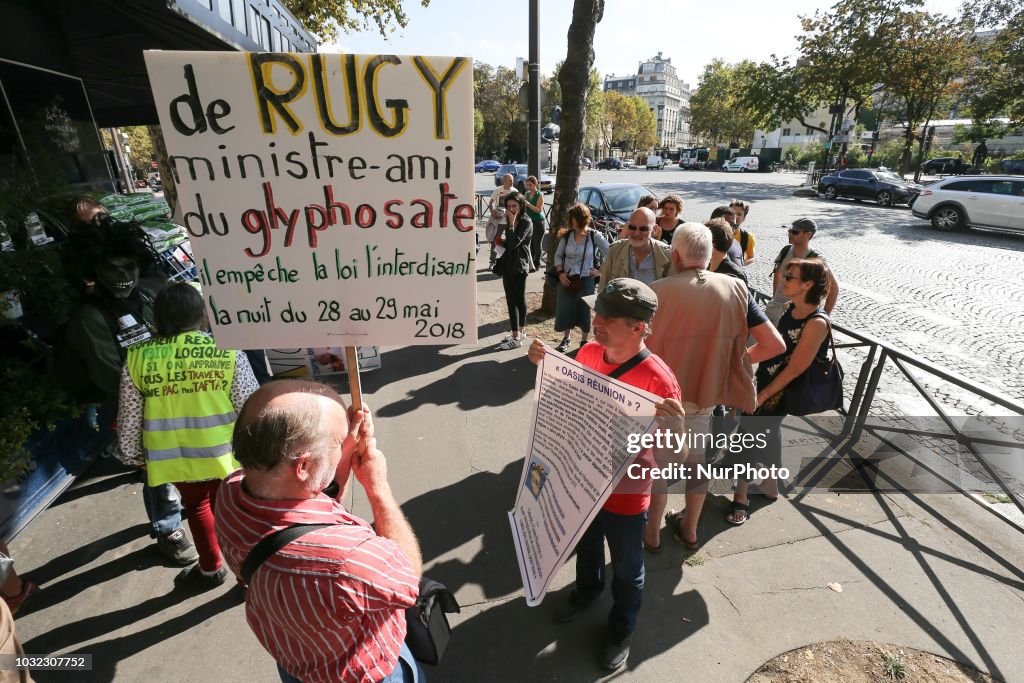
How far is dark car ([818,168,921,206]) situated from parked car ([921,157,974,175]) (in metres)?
18.8

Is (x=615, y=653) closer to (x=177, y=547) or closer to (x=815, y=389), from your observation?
(x=815, y=389)

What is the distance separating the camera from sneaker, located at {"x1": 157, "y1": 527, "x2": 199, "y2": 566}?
3.01 m

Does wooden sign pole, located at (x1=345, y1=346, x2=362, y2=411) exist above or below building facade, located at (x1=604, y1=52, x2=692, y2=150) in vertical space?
below

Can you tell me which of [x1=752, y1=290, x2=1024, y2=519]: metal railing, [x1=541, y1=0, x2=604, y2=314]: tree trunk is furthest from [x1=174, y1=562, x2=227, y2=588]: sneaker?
[x1=541, y1=0, x2=604, y2=314]: tree trunk

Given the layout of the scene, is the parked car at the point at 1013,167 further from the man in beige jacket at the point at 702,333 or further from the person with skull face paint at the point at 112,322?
the person with skull face paint at the point at 112,322

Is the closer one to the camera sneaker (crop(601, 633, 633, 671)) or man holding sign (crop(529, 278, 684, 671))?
man holding sign (crop(529, 278, 684, 671))

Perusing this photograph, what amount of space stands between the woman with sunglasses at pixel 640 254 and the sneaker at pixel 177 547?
3.55 meters

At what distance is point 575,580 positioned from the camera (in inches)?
116

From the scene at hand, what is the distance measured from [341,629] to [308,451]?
0.47 metres

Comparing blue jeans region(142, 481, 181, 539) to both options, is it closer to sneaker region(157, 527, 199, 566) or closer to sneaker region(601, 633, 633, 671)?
sneaker region(157, 527, 199, 566)

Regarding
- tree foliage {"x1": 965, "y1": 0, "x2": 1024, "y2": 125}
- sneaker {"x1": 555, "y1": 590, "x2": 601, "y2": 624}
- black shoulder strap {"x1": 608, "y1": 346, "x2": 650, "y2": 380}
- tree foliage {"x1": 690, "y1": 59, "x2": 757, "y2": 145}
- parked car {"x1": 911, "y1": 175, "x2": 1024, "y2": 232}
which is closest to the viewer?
black shoulder strap {"x1": 608, "y1": 346, "x2": 650, "y2": 380}

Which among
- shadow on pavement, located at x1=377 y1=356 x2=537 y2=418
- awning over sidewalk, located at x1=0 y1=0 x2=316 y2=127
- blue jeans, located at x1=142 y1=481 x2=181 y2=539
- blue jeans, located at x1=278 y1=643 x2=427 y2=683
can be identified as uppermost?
awning over sidewalk, located at x1=0 y1=0 x2=316 y2=127

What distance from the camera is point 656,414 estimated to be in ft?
6.08

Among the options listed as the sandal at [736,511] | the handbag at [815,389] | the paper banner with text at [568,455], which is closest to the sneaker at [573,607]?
the paper banner with text at [568,455]
